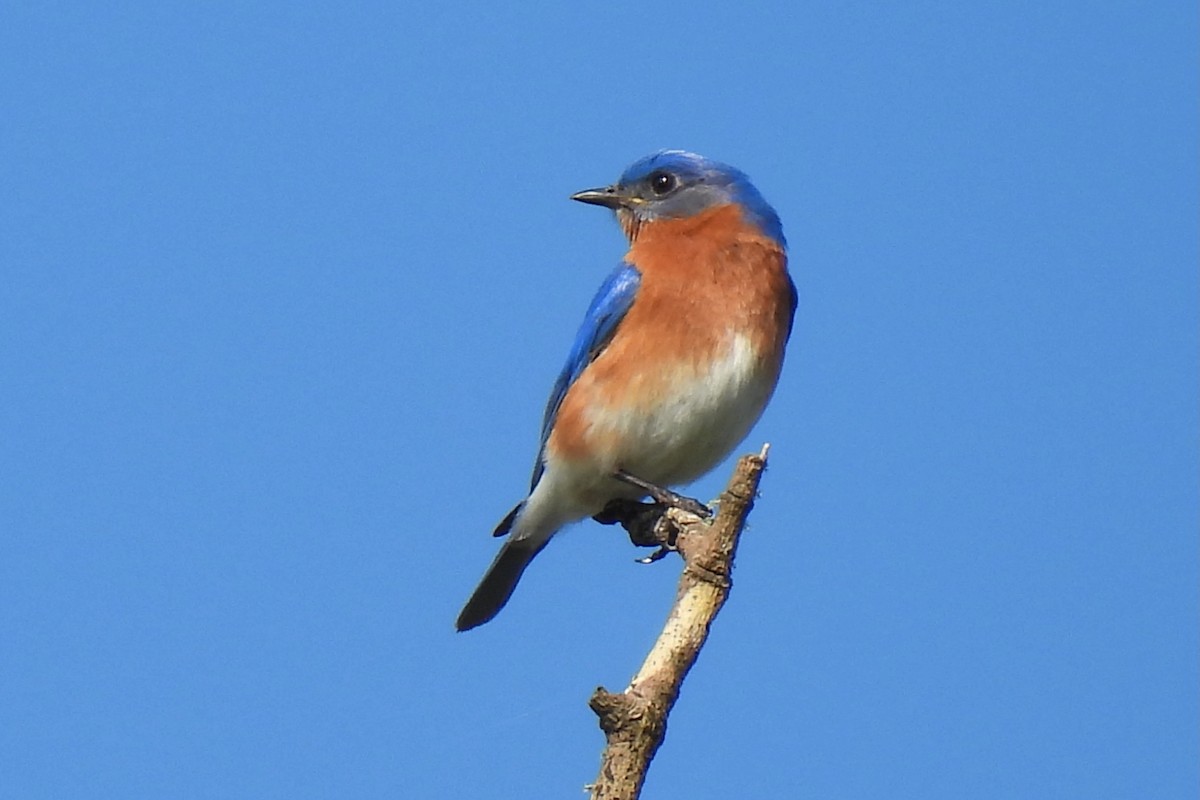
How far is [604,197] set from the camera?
10141 mm

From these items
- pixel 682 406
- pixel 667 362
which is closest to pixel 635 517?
pixel 682 406

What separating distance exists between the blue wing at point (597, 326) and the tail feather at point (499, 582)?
418mm

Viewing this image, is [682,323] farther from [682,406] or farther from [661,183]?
[661,183]

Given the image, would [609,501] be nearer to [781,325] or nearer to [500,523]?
[500,523]

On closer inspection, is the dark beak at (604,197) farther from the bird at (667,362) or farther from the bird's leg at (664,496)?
the bird's leg at (664,496)

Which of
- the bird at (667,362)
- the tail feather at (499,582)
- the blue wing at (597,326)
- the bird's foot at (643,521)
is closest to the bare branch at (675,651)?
the bird's foot at (643,521)

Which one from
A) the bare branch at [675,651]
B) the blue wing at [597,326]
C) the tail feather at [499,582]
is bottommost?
the bare branch at [675,651]

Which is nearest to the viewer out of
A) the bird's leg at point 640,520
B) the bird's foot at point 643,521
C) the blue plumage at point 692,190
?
the bird's foot at point 643,521

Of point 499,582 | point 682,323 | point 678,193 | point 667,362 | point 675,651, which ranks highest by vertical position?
point 678,193

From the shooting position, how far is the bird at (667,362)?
28.8ft

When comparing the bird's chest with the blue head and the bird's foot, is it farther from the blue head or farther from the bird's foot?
the blue head

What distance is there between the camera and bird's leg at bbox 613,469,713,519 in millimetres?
8648

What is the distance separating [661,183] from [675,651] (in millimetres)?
4557

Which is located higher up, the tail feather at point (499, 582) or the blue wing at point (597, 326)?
the blue wing at point (597, 326)
